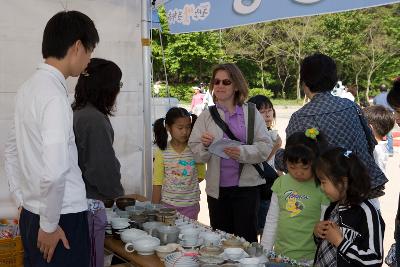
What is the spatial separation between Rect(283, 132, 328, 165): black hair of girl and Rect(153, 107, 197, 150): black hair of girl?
935mm

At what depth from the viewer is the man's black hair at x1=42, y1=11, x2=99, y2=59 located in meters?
1.62

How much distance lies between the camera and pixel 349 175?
179 centimetres

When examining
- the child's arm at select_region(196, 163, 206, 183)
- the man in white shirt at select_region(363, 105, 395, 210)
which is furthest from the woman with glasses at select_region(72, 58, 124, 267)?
the man in white shirt at select_region(363, 105, 395, 210)

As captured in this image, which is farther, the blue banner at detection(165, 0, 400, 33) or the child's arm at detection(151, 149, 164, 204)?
the child's arm at detection(151, 149, 164, 204)

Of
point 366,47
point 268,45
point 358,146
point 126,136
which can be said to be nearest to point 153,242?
point 358,146

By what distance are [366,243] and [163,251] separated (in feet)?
2.73

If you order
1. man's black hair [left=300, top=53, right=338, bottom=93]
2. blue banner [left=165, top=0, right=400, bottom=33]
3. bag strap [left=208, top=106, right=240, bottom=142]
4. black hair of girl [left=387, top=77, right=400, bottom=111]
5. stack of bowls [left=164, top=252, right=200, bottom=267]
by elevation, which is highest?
blue banner [left=165, top=0, right=400, bottom=33]

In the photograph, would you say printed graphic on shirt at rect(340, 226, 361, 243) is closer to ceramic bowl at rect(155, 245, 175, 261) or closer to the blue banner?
ceramic bowl at rect(155, 245, 175, 261)

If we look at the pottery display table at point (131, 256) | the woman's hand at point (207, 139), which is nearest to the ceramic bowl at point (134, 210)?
the pottery display table at point (131, 256)

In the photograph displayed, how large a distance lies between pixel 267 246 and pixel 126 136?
4.97ft

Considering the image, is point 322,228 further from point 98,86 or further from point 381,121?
point 381,121

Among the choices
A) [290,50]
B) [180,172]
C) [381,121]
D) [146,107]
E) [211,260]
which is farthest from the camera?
[290,50]

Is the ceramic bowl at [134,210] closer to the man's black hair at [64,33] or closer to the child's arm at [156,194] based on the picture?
the child's arm at [156,194]

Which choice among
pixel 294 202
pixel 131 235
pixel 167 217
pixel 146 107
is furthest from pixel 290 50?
pixel 131 235
